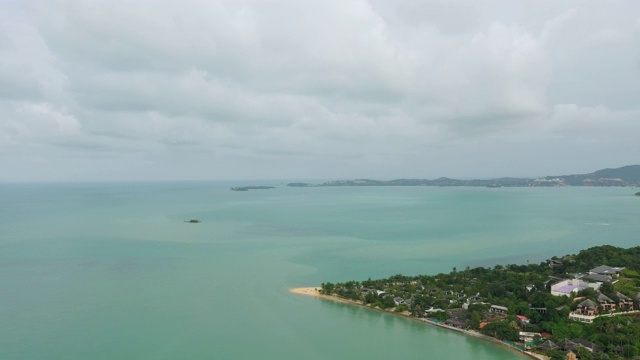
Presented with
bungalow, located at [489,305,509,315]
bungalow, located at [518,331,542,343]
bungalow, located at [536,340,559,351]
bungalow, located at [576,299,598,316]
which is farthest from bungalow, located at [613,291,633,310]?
bungalow, located at [536,340,559,351]

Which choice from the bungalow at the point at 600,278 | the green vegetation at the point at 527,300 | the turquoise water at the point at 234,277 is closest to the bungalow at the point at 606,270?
the green vegetation at the point at 527,300

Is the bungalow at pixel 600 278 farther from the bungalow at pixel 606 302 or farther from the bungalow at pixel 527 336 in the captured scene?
the bungalow at pixel 527 336

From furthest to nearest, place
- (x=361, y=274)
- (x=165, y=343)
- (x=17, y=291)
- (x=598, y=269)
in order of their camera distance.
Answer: (x=361, y=274) < (x=598, y=269) < (x=17, y=291) < (x=165, y=343)

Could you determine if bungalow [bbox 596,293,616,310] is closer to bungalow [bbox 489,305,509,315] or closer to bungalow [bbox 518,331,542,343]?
bungalow [bbox 489,305,509,315]

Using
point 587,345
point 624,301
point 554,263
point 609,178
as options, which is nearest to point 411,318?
point 587,345

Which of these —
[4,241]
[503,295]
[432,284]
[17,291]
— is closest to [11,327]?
[17,291]

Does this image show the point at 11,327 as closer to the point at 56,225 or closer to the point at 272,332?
the point at 272,332
